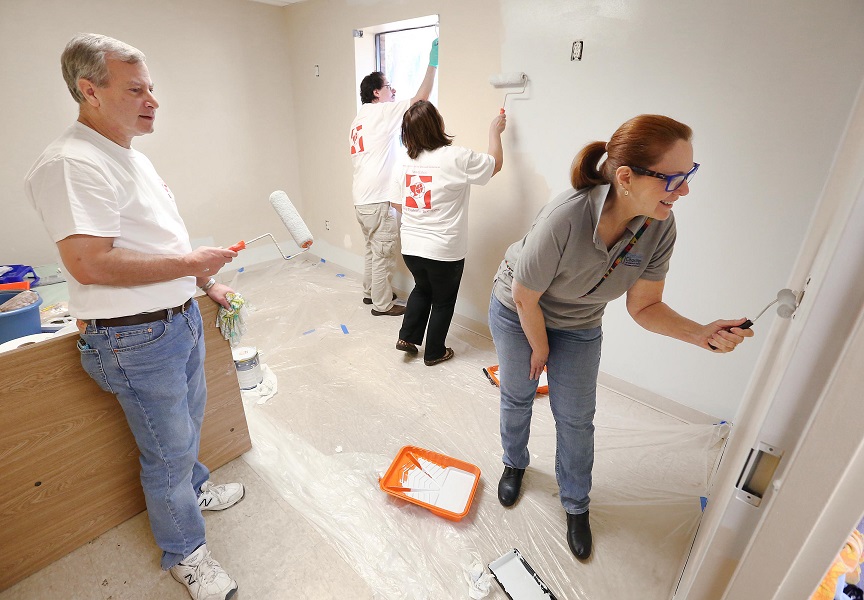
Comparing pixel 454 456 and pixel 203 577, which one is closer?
pixel 203 577

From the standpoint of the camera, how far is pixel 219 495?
1.57 m

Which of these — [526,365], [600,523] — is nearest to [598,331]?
[526,365]

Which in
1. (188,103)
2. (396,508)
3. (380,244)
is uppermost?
(188,103)

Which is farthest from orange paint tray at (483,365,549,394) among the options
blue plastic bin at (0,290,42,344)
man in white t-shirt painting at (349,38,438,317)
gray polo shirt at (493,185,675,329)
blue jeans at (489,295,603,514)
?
blue plastic bin at (0,290,42,344)

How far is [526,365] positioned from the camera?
135 cm

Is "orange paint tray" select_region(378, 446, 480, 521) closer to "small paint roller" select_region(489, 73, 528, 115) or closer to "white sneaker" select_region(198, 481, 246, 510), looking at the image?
"white sneaker" select_region(198, 481, 246, 510)

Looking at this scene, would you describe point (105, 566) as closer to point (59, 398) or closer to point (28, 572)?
point (28, 572)

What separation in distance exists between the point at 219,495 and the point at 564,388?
1310 mm

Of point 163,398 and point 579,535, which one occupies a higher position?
point 163,398

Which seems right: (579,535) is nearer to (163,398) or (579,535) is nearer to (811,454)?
(811,454)

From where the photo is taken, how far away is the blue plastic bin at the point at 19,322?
4.66ft

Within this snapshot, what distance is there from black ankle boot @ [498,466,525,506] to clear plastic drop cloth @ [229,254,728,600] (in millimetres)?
35

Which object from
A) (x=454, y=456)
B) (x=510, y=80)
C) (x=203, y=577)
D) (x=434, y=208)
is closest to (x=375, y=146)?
(x=434, y=208)

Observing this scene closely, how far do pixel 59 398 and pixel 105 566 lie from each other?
592mm
